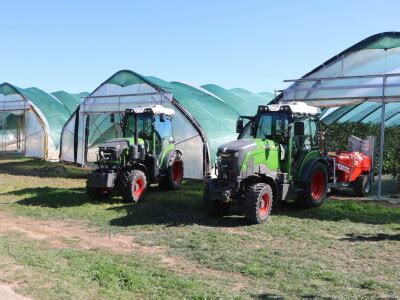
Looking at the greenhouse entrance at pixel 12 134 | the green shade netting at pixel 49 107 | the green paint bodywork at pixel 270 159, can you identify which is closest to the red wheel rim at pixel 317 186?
the green paint bodywork at pixel 270 159

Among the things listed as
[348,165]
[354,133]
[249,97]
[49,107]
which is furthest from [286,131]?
[49,107]

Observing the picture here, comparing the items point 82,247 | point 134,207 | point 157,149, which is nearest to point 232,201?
point 134,207

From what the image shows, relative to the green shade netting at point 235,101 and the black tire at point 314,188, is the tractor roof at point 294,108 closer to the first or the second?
the black tire at point 314,188

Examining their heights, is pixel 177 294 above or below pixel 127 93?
below

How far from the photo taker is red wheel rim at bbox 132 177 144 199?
35.3ft

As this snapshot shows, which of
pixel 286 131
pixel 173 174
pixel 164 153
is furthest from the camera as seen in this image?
pixel 173 174

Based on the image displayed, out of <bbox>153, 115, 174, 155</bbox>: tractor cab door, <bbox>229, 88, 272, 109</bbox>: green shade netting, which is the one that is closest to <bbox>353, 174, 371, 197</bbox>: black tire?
<bbox>153, 115, 174, 155</bbox>: tractor cab door

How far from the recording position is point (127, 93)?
1781 centimetres

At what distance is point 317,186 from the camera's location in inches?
410

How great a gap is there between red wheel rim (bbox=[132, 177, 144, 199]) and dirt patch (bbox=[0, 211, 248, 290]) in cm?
219

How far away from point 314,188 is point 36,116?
57.0 feet

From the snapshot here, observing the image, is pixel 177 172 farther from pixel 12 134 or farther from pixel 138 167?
pixel 12 134

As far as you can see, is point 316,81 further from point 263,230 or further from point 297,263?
point 297,263

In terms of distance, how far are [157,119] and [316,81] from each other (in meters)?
4.43
